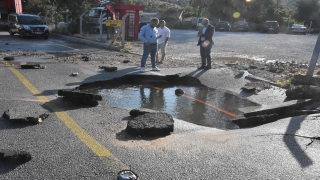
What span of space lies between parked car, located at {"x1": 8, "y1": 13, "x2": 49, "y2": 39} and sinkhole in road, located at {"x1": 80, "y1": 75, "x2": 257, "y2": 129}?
1396cm

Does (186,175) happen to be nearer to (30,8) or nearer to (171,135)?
(171,135)

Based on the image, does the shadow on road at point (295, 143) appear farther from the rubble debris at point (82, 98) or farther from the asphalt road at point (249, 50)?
the asphalt road at point (249, 50)

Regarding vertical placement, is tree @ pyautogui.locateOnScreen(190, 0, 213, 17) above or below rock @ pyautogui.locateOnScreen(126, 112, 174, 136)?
above

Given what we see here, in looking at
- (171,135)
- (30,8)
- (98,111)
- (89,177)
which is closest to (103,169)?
(89,177)

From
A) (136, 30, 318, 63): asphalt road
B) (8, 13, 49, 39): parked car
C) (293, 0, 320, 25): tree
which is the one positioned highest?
(293, 0, 320, 25): tree

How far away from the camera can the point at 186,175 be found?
128 inches

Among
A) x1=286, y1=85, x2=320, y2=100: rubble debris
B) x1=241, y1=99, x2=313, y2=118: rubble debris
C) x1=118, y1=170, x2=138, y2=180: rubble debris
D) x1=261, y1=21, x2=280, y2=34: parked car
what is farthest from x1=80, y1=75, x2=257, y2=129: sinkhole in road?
x1=261, y1=21, x2=280, y2=34: parked car

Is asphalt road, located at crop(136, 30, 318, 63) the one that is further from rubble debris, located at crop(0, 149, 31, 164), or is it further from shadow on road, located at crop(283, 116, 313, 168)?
rubble debris, located at crop(0, 149, 31, 164)

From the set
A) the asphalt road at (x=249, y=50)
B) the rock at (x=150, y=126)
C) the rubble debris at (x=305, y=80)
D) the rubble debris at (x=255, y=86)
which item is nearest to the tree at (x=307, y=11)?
the asphalt road at (x=249, y=50)

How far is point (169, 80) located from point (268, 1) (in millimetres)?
50081

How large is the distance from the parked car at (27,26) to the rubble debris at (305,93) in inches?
684

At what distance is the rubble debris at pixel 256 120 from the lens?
509cm

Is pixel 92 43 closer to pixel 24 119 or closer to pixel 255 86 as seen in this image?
pixel 255 86

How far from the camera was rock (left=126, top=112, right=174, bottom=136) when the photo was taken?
14.1 ft
